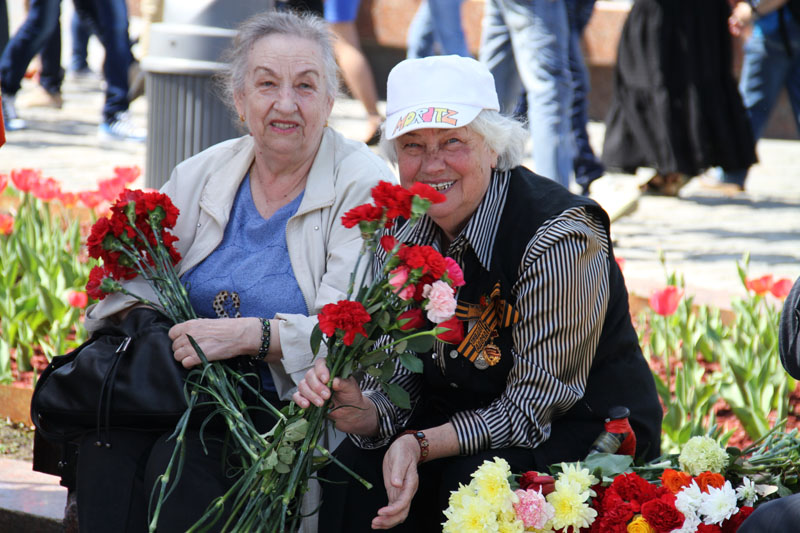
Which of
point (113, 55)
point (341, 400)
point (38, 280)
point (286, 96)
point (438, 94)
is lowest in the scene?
point (113, 55)

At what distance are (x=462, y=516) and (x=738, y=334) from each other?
1909 mm

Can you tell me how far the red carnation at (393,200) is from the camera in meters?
2.20

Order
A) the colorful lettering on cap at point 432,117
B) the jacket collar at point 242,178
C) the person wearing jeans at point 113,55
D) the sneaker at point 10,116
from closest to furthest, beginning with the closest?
the colorful lettering on cap at point 432,117 < the jacket collar at point 242,178 < the person wearing jeans at point 113,55 < the sneaker at point 10,116

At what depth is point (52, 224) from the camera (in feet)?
16.0

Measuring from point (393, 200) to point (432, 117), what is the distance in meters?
0.42

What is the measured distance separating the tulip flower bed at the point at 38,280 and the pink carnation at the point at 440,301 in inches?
75.0

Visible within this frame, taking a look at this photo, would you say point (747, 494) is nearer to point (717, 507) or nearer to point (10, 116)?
point (717, 507)

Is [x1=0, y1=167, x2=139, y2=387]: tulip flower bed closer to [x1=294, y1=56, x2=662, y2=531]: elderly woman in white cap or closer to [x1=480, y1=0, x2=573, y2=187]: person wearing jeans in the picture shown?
[x1=294, y1=56, x2=662, y2=531]: elderly woman in white cap

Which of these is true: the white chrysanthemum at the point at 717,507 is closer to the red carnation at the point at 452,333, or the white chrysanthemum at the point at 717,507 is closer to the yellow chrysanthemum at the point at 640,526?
the yellow chrysanthemum at the point at 640,526

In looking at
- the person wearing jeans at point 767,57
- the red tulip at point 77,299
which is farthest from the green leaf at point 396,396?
the person wearing jeans at point 767,57

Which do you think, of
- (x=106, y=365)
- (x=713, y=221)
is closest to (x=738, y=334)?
(x=106, y=365)

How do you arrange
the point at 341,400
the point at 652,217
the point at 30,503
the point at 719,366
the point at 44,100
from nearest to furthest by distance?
1. the point at 341,400
2. the point at 30,503
3. the point at 719,366
4. the point at 652,217
5. the point at 44,100

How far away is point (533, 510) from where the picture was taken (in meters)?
2.25

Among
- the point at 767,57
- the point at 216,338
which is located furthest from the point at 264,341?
the point at 767,57
